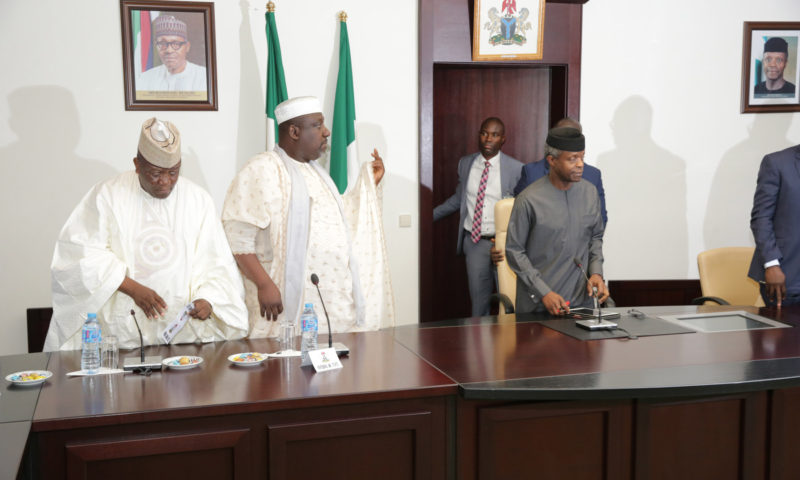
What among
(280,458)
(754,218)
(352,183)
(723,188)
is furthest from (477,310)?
(280,458)

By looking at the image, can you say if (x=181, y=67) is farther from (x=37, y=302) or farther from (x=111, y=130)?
(x=37, y=302)

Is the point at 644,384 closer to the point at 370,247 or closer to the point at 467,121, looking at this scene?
A: the point at 370,247

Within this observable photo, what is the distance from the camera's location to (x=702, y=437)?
236cm

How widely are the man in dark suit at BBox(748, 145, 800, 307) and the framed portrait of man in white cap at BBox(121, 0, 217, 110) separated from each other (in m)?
3.24

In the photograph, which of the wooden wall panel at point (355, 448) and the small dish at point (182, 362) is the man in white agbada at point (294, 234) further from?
the wooden wall panel at point (355, 448)

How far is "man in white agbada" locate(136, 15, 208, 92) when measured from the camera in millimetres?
4449

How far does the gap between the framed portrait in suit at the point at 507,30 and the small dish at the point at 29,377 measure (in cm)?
359

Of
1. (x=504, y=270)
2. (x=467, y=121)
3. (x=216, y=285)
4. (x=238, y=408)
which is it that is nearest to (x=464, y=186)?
(x=467, y=121)

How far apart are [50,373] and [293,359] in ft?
2.46

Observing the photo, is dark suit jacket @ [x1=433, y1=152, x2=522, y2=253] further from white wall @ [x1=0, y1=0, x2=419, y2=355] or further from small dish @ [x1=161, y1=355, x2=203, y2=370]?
small dish @ [x1=161, y1=355, x2=203, y2=370]

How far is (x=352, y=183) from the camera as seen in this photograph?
466 cm

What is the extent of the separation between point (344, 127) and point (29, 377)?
280 centimetres

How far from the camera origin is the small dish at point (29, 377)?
7.07ft

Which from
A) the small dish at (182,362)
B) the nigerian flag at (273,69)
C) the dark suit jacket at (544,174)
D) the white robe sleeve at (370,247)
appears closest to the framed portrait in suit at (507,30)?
the dark suit jacket at (544,174)
